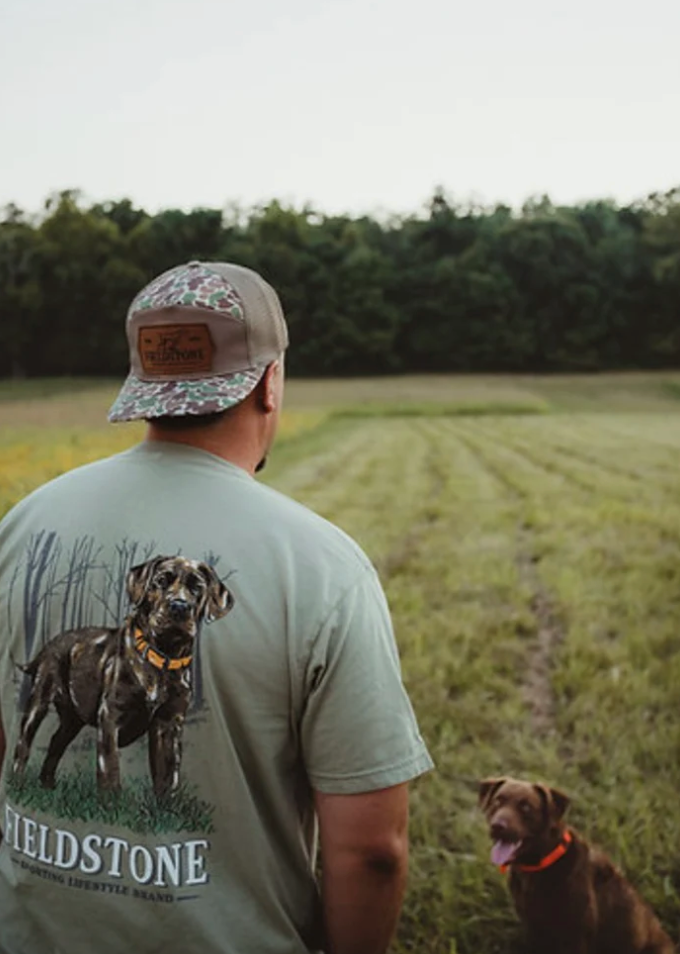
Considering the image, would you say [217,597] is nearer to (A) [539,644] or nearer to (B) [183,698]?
(B) [183,698]

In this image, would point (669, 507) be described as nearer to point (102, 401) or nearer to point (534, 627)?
point (534, 627)

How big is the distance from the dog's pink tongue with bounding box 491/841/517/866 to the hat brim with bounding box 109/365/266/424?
4.01 ft

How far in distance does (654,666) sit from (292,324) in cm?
130

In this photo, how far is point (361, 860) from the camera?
1125mm

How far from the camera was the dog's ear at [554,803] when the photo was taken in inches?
76.8

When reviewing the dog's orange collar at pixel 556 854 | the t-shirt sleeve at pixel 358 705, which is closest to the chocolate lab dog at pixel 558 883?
the dog's orange collar at pixel 556 854

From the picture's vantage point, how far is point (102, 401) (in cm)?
252

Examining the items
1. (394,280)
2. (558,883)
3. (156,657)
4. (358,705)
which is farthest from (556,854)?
(394,280)

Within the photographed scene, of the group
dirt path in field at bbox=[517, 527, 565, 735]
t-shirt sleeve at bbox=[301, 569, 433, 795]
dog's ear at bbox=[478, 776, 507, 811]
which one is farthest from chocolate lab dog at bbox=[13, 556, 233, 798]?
dirt path in field at bbox=[517, 527, 565, 735]

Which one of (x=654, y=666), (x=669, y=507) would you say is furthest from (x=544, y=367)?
(x=654, y=666)

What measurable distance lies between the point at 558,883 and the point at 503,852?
0.13 meters

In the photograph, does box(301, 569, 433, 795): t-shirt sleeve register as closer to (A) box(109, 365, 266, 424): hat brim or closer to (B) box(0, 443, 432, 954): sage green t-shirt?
(B) box(0, 443, 432, 954): sage green t-shirt

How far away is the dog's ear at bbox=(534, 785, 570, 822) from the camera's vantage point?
1.95 m

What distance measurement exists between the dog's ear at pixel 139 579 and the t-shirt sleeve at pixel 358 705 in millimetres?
187
